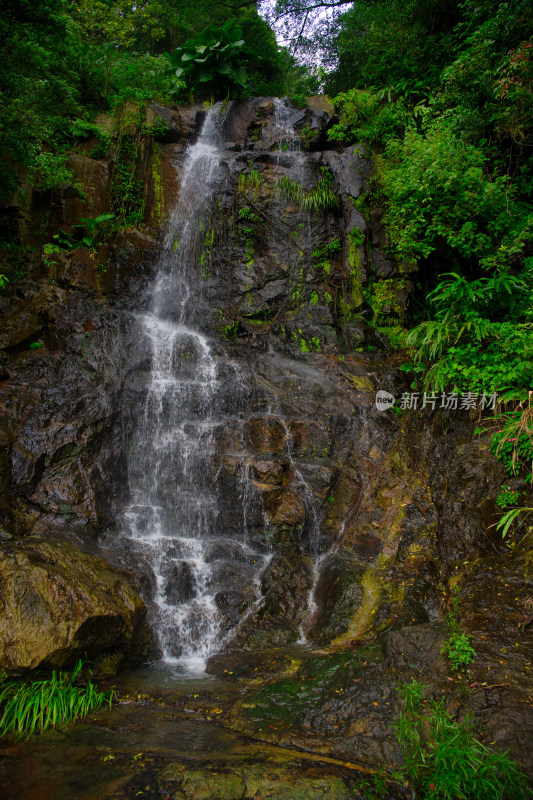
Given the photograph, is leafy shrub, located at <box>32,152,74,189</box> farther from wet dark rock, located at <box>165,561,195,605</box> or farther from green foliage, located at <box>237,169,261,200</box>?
wet dark rock, located at <box>165,561,195,605</box>

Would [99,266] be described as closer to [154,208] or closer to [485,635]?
[154,208]

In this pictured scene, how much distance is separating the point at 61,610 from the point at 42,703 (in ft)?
2.79

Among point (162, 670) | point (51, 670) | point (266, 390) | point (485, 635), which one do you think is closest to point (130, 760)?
point (51, 670)

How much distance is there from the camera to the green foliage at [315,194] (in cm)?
1184

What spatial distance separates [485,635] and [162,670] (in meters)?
3.74

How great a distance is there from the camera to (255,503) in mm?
7555

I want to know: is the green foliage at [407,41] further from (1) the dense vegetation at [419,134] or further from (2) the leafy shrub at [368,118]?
(2) the leafy shrub at [368,118]

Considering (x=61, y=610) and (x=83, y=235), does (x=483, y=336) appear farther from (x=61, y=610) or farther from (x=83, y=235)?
(x=83, y=235)

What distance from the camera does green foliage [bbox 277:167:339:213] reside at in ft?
38.9

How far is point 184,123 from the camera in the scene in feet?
44.2

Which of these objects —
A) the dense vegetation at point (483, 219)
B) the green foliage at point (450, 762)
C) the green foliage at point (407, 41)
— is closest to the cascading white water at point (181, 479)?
the green foliage at point (450, 762)

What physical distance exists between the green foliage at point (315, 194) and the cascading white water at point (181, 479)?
299cm

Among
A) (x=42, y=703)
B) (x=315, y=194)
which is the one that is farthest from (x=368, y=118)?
(x=42, y=703)

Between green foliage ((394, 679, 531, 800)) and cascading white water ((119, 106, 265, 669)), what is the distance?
2950 mm
